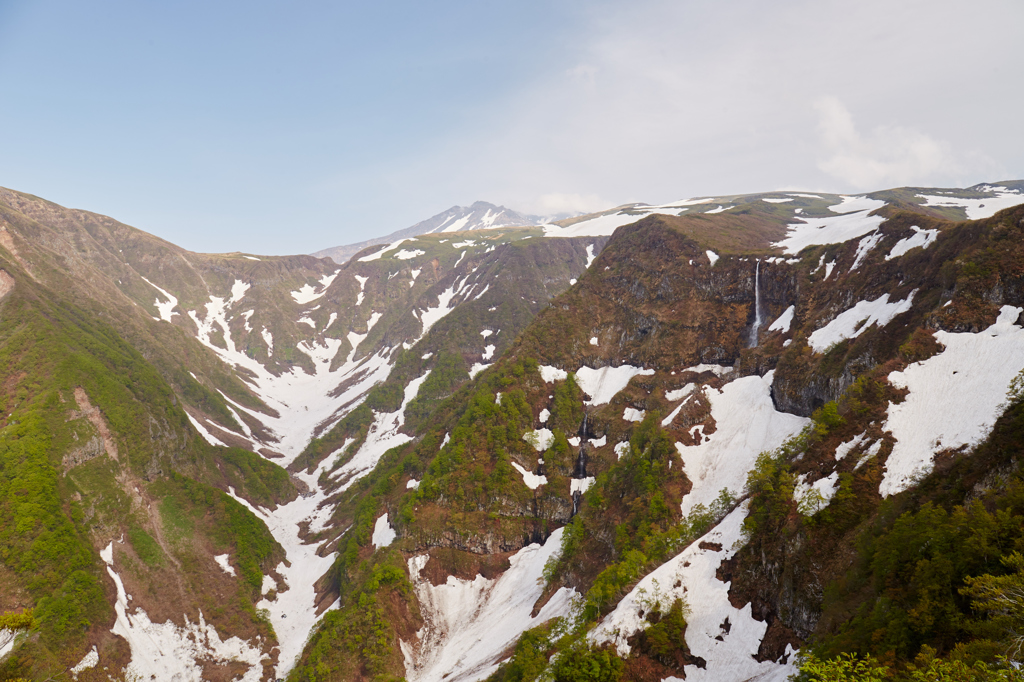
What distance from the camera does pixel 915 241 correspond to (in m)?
63.2

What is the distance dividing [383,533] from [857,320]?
81.8m

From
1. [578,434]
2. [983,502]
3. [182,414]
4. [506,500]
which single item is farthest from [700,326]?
[182,414]

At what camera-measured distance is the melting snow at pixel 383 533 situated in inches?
3152

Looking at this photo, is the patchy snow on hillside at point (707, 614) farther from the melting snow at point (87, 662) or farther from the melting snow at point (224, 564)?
the melting snow at point (224, 564)

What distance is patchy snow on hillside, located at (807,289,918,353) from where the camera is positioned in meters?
55.8

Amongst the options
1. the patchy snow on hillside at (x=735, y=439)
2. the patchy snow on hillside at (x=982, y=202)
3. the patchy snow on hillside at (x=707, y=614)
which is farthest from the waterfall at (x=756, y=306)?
the patchy snow on hillside at (x=982, y=202)

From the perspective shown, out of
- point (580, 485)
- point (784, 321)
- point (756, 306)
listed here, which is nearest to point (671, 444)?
point (580, 485)

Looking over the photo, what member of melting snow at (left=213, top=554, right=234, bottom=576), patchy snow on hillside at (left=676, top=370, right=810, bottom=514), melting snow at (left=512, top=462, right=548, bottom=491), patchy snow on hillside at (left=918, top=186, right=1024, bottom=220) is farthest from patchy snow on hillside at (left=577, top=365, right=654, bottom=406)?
patchy snow on hillside at (left=918, top=186, right=1024, bottom=220)

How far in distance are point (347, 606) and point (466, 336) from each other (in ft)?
357

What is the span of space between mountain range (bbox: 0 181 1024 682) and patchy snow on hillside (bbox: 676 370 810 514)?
43 cm

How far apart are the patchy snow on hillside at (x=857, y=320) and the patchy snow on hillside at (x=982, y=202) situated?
134m

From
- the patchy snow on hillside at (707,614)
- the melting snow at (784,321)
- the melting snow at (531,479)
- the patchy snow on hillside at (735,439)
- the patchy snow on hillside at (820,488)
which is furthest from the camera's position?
the melting snow at (531,479)

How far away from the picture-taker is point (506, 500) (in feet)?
266

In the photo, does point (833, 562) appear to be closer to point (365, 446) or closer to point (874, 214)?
point (874, 214)
